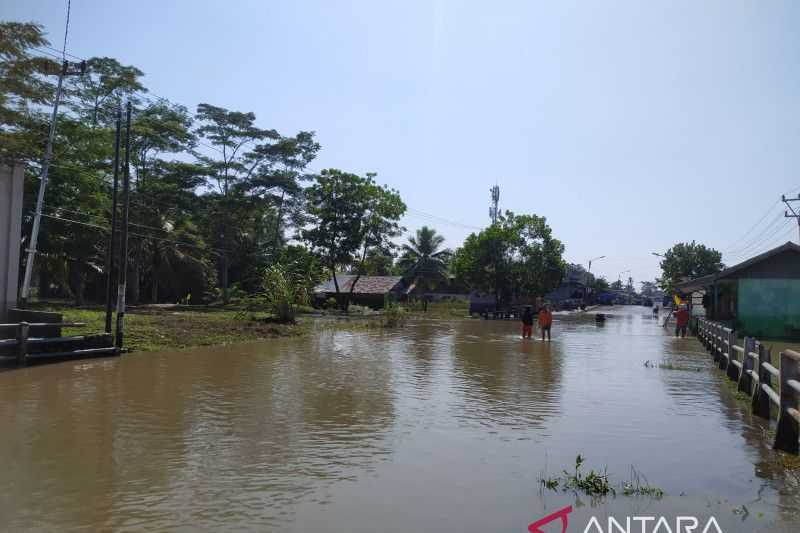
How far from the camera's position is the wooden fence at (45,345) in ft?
48.4

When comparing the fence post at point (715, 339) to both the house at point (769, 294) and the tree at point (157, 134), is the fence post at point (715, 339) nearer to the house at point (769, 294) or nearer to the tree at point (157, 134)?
the house at point (769, 294)

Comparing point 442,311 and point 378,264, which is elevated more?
point 378,264

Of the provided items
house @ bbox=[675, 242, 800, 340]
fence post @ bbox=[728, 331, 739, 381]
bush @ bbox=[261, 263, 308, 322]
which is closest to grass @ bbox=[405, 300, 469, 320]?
bush @ bbox=[261, 263, 308, 322]

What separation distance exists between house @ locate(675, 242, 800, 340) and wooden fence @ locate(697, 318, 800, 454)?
1274 cm

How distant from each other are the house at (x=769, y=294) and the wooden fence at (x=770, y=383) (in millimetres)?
12738

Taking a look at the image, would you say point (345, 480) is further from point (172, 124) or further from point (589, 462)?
point (172, 124)

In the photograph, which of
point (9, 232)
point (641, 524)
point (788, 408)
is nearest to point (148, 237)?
point (9, 232)

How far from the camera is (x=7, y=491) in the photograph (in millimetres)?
5828

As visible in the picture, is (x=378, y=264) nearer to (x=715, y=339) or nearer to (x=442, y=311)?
(x=442, y=311)

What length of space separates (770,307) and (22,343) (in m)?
28.9

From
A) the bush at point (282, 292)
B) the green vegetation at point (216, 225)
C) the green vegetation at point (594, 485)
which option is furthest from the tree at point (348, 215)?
the green vegetation at point (594, 485)

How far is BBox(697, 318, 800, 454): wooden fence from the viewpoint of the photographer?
7.82 meters

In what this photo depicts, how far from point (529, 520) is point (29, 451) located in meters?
6.02

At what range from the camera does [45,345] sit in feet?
51.2
